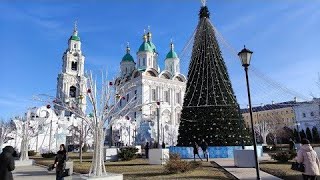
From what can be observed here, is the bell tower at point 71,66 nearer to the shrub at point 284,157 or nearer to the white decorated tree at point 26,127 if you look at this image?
the white decorated tree at point 26,127

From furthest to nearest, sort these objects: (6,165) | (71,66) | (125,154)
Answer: (71,66) < (125,154) < (6,165)

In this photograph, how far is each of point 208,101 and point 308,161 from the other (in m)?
17.3

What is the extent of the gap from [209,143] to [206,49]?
849 cm

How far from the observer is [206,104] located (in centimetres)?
2475

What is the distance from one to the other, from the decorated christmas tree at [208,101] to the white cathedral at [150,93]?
30.1m

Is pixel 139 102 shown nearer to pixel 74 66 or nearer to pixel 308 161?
pixel 74 66

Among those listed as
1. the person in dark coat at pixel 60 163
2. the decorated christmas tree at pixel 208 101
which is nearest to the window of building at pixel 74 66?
the decorated christmas tree at pixel 208 101

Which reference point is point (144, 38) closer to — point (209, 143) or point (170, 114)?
point (170, 114)

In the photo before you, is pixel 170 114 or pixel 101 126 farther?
pixel 170 114

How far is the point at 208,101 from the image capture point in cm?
2503

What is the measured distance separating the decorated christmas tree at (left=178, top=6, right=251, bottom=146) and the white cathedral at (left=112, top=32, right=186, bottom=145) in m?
30.1

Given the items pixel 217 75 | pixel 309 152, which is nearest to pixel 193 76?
pixel 217 75

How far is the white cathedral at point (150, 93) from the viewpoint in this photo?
2288 inches

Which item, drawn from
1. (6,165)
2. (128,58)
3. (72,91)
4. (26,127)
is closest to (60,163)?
(6,165)
